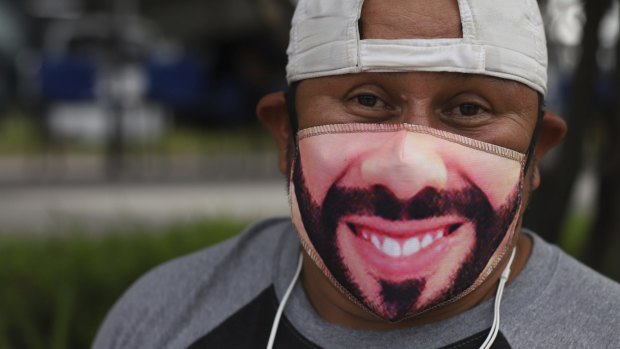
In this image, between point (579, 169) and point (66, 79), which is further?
point (66, 79)

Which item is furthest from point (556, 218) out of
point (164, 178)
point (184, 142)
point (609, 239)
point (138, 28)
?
point (138, 28)

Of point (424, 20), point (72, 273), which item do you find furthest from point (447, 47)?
point (72, 273)

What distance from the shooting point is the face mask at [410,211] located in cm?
161

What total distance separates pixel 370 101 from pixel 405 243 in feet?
0.83

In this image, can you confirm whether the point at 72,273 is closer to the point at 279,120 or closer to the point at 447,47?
the point at 279,120

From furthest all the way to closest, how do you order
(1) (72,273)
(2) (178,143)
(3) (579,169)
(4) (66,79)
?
1. (2) (178,143)
2. (4) (66,79)
3. (1) (72,273)
4. (3) (579,169)

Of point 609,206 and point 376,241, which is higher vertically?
point 376,241

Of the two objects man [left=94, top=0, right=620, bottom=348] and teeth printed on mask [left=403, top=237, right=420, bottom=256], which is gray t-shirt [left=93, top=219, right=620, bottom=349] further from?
teeth printed on mask [left=403, top=237, right=420, bottom=256]

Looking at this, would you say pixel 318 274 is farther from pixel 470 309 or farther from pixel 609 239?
pixel 609 239

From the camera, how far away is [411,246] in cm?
163

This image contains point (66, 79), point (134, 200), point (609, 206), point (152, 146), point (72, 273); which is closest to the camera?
point (609, 206)

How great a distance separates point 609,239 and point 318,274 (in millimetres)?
1509

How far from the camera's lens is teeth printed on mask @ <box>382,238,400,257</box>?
163cm

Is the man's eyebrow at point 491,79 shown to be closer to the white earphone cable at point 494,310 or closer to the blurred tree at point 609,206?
the white earphone cable at point 494,310
